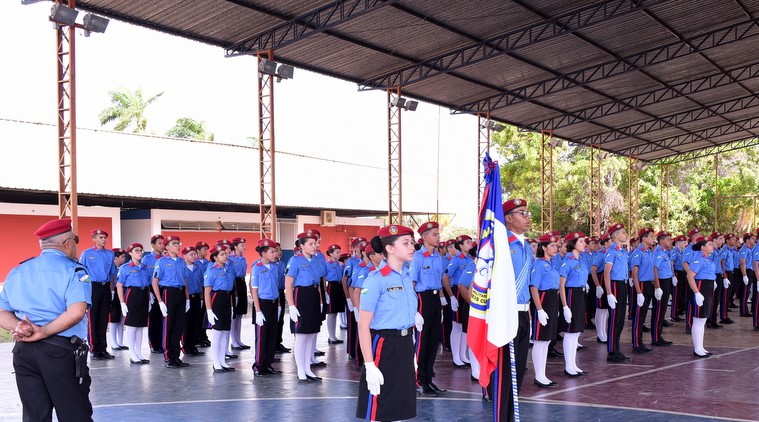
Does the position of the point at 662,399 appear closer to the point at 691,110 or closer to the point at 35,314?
the point at 35,314

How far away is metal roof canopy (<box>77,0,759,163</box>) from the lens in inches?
510

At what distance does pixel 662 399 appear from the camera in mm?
6961

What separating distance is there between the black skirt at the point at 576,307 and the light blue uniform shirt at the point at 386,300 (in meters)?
4.21

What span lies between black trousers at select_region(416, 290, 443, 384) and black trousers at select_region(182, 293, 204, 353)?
4079mm

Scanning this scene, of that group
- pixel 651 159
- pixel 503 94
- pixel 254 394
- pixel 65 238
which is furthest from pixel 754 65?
pixel 65 238

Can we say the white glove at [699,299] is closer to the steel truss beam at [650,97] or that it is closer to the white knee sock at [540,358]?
the white knee sock at [540,358]

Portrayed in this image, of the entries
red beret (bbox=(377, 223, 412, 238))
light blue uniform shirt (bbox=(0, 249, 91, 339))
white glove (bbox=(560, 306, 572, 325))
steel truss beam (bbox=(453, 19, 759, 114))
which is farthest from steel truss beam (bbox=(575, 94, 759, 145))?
light blue uniform shirt (bbox=(0, 249, 91, 339))

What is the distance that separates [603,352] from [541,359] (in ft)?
9.36

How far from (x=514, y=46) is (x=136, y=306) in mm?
9596

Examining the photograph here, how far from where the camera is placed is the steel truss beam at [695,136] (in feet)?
92.7

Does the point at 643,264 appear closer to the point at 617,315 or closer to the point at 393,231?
the point at 617,315

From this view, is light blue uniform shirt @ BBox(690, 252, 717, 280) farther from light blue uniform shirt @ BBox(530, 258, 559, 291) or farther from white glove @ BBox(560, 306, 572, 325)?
light blue uniform shirt @ BBox(530, 258, 559, 291)

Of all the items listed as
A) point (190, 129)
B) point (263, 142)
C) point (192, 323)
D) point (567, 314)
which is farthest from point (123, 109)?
point (567, 314)

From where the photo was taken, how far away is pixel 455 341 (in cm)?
930
